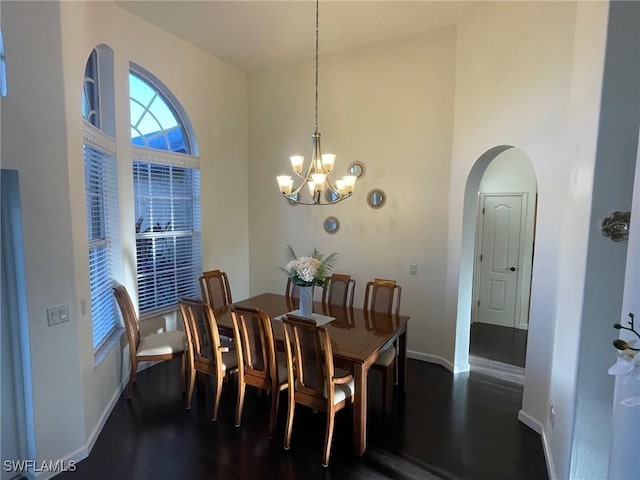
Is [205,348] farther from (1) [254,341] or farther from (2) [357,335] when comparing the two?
(2) [357,335]

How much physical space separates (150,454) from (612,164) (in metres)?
3.45

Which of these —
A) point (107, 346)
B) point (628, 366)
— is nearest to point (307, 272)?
point (107, 346)

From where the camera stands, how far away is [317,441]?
2.68 m

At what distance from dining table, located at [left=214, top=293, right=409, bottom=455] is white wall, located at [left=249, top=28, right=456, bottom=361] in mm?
897

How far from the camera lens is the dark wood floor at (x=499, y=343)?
4152 mm

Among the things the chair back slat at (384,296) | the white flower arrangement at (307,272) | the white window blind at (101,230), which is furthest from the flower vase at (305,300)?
the white window blind at (101,230)

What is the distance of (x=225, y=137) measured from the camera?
4812 millimetres

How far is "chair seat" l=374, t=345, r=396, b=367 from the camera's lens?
3011 mm

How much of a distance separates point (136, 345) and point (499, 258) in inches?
202

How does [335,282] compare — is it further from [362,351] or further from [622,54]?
[622,54]

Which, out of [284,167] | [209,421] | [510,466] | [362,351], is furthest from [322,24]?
[510,466]

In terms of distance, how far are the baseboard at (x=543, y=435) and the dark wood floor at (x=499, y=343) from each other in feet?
3.82

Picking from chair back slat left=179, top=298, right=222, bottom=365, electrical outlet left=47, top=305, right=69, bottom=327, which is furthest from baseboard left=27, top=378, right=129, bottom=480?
electrical outlet left=47, top=305, right=69, bottom=327

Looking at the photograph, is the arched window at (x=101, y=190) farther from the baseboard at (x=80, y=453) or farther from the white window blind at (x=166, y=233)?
the baseboard at (x=80, y=453)
